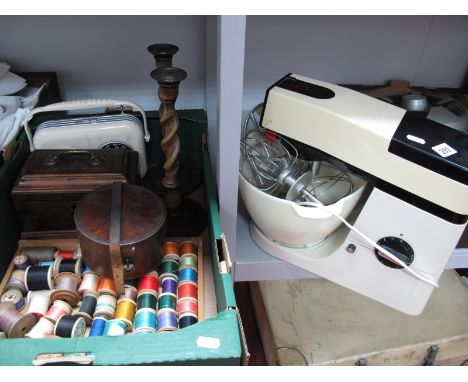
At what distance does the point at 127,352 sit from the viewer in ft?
1.50

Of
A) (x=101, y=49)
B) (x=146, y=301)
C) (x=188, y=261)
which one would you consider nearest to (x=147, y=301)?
(x=146, y=301)

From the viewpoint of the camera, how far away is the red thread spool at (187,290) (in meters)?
0.64

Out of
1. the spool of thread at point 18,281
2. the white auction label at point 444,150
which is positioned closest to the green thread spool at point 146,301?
the spool of thread at point 18,281

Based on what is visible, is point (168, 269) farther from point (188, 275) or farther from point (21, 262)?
point (21, 262)

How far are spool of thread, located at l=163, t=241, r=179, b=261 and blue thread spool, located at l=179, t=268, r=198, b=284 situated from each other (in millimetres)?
36

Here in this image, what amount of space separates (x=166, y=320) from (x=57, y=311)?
0.18m

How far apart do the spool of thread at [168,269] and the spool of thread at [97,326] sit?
116mm

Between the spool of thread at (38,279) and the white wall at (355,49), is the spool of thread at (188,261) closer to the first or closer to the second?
the spool of thread at (38,279)

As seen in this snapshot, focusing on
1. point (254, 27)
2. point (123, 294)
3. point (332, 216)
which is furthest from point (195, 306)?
point (254, 27)

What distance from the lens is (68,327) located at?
585mm

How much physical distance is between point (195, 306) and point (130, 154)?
1.07 feet

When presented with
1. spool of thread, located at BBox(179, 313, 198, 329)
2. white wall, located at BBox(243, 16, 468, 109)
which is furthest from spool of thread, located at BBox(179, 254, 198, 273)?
white wall, located at BBox(243, 16, 468, 109)

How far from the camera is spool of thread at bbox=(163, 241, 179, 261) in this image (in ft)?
2.34
